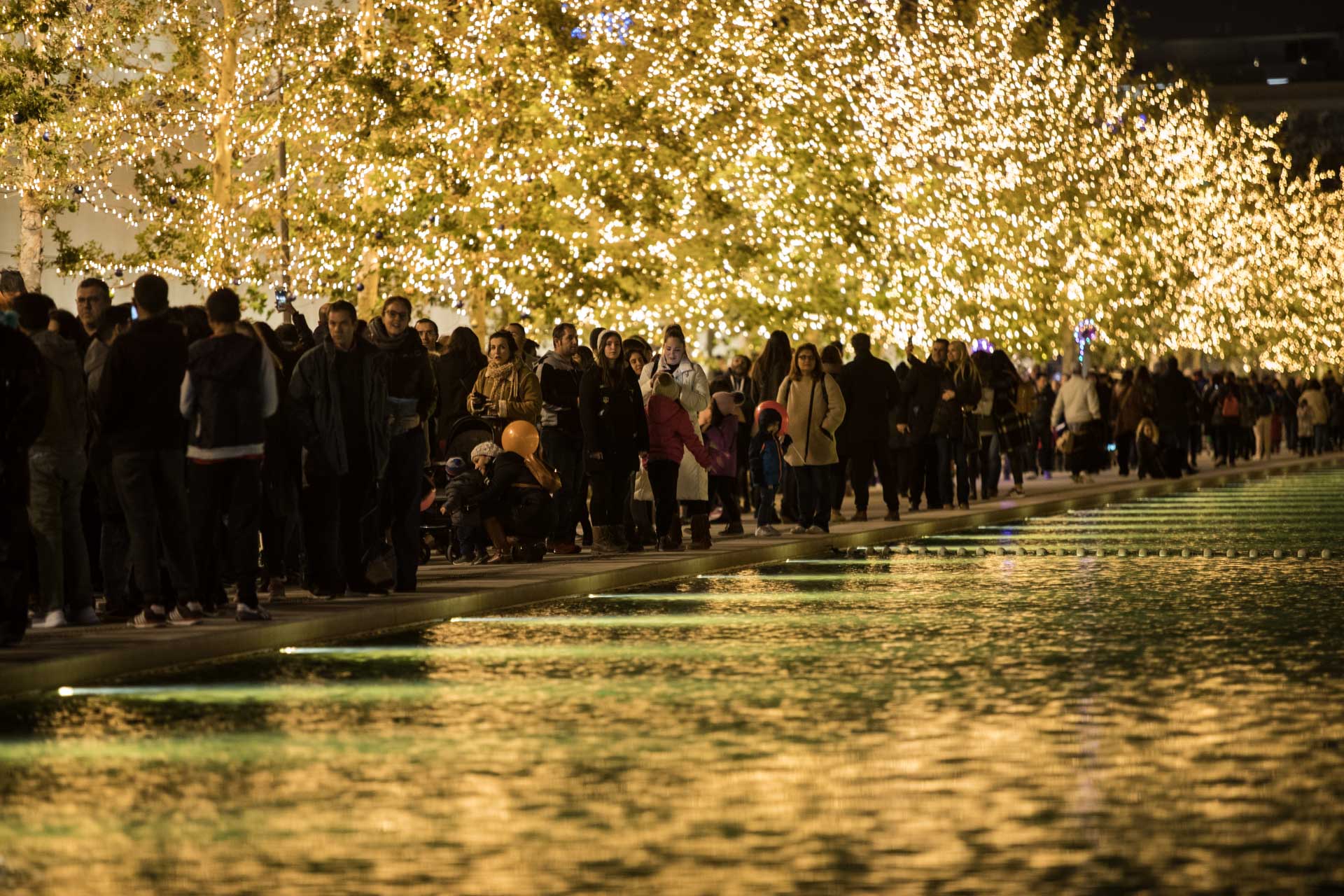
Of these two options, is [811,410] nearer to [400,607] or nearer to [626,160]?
[400,607]

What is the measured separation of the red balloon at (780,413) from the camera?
84.9 ft

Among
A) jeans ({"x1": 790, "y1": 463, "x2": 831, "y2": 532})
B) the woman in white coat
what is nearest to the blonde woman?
jeans ({"x1": 790, "y1": 463, "x2": 831, "y2": 532})

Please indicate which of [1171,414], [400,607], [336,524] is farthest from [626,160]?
[400,607]

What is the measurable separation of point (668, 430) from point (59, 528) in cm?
892

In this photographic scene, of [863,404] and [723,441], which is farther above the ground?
[863,404]

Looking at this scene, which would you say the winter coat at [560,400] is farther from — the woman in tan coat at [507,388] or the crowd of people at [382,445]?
the woman in tan coat at [507,388]

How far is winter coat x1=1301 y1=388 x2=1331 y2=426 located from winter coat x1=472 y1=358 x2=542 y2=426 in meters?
42.1

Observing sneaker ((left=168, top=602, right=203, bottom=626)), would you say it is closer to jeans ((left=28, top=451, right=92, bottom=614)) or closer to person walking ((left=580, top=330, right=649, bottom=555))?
jeans ((left=28, top=451, right=92, bottom=614))

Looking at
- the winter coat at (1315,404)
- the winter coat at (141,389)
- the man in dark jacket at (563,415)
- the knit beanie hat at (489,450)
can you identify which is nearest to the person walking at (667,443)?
the man in dark jacket at (563,415)

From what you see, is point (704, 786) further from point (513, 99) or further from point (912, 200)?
point (912, 200)

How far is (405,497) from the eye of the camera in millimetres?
18250

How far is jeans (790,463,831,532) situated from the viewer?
26.5m

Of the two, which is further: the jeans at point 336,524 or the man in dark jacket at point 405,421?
the man in dark jacket at point 405,421

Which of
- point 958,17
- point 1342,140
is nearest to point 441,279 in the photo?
point 958,17
